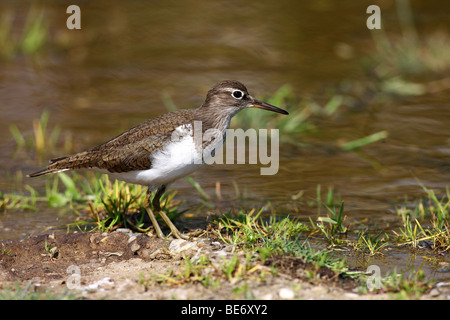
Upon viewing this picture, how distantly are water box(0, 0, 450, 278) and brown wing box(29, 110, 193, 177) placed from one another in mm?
977

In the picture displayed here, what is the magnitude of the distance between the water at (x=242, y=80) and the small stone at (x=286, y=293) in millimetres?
1361

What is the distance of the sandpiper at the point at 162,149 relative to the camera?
652 centimetres

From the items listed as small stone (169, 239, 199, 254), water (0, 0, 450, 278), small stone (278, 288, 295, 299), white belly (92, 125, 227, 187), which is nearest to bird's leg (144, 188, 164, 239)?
white belly (92, 125, 227, 187)

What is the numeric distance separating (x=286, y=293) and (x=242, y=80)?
22.5ft

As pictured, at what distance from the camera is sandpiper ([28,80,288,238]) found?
21.4 feet

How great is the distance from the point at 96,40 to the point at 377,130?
19.4 ft

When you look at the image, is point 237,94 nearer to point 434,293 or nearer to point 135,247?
point 135,247

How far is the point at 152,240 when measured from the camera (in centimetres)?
639

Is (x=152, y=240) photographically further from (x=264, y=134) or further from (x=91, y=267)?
(x=264, y=134)

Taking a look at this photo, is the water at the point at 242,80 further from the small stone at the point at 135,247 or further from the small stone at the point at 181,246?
the small stone at the point at 181,246

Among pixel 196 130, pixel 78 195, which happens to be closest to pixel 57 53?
pixel 78 195

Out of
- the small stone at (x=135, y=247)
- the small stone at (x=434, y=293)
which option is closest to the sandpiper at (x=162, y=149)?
the small stone at (x=135, y=247)

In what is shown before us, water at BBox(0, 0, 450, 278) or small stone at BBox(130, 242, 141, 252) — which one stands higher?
water at BBox(0, 0, 450, 278)

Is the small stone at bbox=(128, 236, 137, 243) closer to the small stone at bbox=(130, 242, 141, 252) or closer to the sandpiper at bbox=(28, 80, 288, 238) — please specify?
the small stone at bbox=(130, 242, 141, 252)
